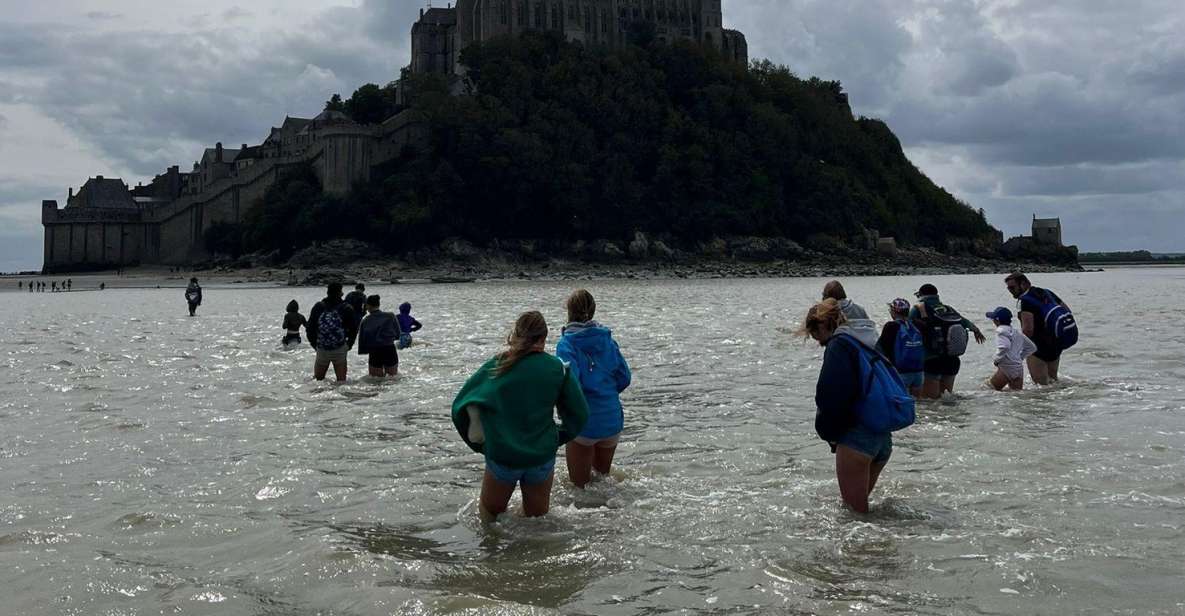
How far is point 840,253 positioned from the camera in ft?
388

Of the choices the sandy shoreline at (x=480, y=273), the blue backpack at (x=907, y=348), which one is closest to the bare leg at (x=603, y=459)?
the blue backpack at (x=907, y=348)

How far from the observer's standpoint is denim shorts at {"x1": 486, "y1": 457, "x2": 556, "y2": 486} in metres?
7.23

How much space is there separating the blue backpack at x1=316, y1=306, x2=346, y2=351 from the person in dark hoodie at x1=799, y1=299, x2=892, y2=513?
381 inches

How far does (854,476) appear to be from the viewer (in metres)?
7.56

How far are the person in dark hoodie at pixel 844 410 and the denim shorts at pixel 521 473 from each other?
82.4 inches

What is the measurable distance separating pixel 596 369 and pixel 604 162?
105 meters

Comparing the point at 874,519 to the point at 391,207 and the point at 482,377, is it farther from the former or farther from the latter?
the point at 391,207

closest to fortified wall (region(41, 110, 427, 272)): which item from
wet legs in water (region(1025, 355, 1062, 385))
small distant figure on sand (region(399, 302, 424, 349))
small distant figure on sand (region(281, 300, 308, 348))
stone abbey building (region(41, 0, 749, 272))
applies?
stone abbey building (region(41, 0, 749, 272))

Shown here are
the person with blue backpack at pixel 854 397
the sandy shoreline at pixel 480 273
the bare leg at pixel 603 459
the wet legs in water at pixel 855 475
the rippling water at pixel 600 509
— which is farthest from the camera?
the sandy shoreline at pixel 480 273

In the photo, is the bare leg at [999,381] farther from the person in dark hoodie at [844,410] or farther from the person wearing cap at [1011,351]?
the person in dark hoodie at [844,410]

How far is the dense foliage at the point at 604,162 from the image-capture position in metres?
101

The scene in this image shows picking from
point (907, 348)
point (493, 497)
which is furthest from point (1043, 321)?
point (493, 497)

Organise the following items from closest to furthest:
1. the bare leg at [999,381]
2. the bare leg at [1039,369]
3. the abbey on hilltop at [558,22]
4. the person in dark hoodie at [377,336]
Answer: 1. the bare leg at [999,381]
2. the bare leg at [1039,369]
3. the person in dark hoodie at [377,336]
4. the abbey on hilltop at [558,22]

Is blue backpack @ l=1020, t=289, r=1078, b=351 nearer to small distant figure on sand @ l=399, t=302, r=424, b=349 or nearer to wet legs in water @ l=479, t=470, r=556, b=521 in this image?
wet legs in water @ l=479, t=470, r=556, b=521
